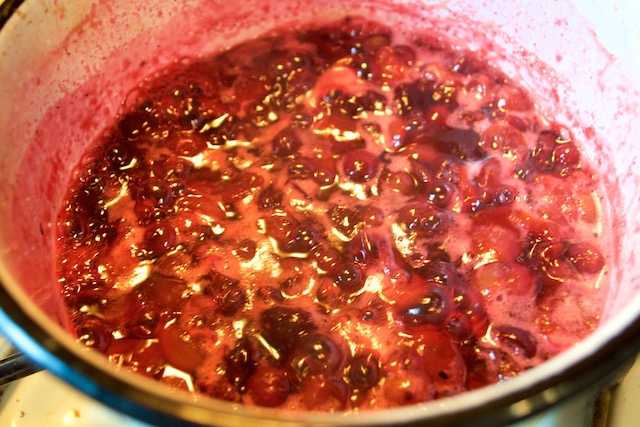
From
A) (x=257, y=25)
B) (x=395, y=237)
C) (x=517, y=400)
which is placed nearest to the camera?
(x=517, y=400)

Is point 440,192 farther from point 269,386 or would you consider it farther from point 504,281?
point 269,386

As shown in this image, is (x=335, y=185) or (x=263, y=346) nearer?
(x=263, y=346)

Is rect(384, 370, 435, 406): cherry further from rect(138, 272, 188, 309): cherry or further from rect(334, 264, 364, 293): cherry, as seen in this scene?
rect(138, 272, 188, 309): cherry

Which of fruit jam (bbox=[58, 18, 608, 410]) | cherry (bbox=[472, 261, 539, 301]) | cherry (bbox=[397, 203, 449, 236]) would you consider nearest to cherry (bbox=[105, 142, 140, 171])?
fruit jam (bbox=[58, 18, 608, 410])

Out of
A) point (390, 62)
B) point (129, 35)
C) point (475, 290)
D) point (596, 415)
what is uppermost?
point (129, 35)

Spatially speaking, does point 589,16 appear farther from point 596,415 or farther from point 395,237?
point 596,415

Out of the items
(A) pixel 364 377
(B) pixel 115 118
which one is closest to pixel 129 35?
(B) pixel 115 118
